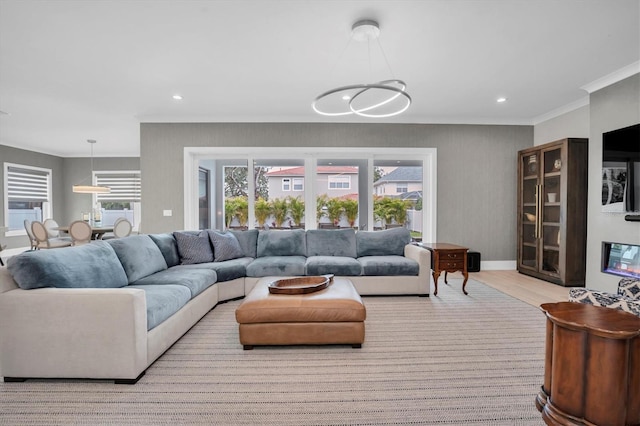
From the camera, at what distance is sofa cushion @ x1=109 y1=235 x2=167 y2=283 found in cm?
288

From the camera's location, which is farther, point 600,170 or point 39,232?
point 39,232

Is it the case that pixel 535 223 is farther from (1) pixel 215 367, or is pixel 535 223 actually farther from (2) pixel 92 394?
Result: (2) pixel 92 394

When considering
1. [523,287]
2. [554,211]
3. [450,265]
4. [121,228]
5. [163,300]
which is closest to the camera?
[163,300]

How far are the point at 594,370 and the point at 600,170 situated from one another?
3.58 m

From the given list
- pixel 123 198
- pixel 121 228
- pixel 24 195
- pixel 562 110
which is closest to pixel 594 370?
pixel 562 110

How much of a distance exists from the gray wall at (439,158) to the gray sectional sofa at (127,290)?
1.79 meters

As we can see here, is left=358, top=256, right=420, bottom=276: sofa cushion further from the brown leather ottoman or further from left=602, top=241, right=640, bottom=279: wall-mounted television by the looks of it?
left=602, top=241, right=640, bottom=279: wall-mounted television

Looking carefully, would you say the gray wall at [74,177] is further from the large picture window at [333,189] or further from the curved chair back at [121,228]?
the large picture window at [333,189]

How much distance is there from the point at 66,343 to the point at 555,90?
5.98 metres

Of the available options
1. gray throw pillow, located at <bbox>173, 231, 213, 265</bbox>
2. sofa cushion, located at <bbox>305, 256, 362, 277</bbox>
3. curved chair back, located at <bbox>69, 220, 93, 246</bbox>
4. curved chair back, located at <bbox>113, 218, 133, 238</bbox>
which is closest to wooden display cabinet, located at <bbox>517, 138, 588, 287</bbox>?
sofa cushion, located at <bbox>305, 256, 362, 277</bbox>

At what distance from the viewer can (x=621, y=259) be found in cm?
367

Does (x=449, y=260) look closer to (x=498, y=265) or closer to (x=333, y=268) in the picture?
(x=333, y=268)

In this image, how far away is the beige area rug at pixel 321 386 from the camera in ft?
5.39

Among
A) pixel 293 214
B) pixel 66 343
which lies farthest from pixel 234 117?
pixel 66 343
